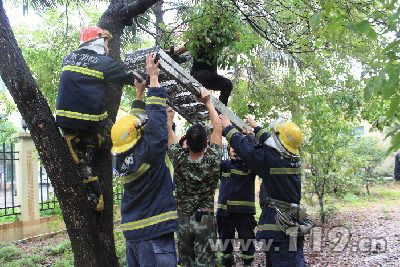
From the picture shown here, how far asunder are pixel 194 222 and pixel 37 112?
1.87 meters

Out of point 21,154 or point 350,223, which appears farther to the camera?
point 350,223

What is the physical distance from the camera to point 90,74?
336 centimetres

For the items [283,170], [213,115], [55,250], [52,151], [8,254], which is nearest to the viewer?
[52,151]

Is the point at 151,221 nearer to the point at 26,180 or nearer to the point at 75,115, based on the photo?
the point at 75,115

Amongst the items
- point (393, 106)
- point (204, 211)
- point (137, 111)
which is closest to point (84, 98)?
point (137, 111)

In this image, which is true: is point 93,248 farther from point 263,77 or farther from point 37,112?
point 263,77

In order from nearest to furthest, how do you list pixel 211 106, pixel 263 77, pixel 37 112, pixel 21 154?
pixel 37 112, pixel 211 106, pixel 21 154, pixel 263 77

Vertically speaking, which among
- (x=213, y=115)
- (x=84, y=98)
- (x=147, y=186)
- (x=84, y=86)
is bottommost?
(x=147, y=186)

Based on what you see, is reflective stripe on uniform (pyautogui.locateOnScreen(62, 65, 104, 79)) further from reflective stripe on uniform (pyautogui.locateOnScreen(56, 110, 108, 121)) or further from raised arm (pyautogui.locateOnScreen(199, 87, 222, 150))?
raised arm (pyautogui.locateOnScreen(199, 87, 222, 150))

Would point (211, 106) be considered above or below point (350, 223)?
above

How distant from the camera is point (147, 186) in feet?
9.19

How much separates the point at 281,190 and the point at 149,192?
1319mm

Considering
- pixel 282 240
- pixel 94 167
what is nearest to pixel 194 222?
pixel 282 240

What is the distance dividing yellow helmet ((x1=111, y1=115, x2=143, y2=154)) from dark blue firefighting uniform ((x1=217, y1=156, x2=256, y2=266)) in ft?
8.94
